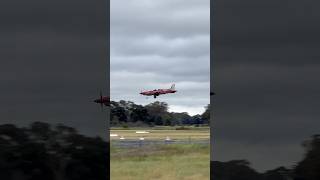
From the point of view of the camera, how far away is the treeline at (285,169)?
28.0 ft

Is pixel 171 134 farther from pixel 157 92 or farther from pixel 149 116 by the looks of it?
pixel 157 92

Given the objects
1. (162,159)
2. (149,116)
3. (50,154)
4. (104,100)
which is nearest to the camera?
(104,100)

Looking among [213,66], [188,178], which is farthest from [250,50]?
[188,178]

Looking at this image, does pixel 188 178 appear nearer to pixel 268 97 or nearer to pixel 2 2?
pixel 268 97

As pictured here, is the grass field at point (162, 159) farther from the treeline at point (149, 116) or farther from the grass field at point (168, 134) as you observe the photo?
the treeline at point (149, 116)

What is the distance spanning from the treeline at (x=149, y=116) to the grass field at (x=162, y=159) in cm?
33

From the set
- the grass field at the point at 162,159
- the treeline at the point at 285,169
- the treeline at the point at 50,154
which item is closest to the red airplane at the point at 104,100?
the treeline at the point at 50,154

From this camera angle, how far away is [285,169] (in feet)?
28.2

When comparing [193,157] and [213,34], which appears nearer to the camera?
[213,34]

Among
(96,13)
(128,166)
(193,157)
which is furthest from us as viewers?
(193,157)

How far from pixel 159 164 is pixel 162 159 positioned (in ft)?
2.36

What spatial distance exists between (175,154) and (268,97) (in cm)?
936

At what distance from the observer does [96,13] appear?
8.32 meters

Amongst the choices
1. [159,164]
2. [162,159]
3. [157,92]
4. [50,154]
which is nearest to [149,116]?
[159,164]
